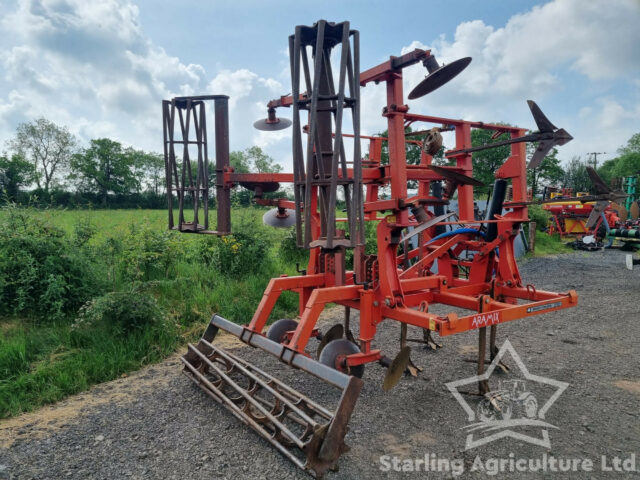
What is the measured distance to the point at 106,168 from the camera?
67.9 metres

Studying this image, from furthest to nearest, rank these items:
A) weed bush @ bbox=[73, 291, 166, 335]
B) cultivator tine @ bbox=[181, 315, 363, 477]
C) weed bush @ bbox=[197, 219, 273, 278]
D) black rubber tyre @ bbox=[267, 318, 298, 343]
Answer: weed bush @ bbox=[197, 219, 273, 278] → weed bush @ bbox=[73, 291, 166, 335] → black rubber tyre @ bbox=[267, 318, 298, 343] → cultivator tine @ bbox=[181, 315, 363, 477]

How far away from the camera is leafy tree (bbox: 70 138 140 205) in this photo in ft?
212

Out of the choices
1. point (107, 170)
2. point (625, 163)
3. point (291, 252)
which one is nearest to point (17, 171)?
point (107, 170)

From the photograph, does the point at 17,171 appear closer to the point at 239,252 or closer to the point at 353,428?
the point at 239,252

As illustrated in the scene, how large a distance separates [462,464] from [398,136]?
2.85 metres

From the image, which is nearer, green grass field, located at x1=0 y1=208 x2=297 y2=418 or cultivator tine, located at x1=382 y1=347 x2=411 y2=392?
cultivator tine, located at x1=382 y1=347 x2=411 y2=392

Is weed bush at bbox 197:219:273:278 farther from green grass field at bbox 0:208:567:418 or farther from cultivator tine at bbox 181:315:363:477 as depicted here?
cultivator tine at bbox 181:315:363:477

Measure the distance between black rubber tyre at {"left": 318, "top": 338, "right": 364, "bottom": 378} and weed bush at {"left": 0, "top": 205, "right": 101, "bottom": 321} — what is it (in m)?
3.96

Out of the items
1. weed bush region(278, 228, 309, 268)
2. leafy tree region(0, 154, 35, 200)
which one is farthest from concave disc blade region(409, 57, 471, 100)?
leafy tree region(0, 154, 35, 200)

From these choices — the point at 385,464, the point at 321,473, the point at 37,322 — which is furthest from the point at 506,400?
the point at 37,322

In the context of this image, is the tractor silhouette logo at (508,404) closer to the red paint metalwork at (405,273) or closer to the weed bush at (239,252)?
the red paint metalwork at (405,273)

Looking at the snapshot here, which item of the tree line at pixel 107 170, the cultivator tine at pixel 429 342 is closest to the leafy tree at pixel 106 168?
the tree line at pixel 107 170

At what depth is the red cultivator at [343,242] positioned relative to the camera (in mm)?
3304

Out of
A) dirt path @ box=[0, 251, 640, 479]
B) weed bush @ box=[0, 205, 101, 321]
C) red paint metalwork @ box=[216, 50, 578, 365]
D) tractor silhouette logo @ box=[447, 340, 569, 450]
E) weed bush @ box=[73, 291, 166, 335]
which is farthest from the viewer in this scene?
weed bush @ box=[0, 205, 101, 321]
